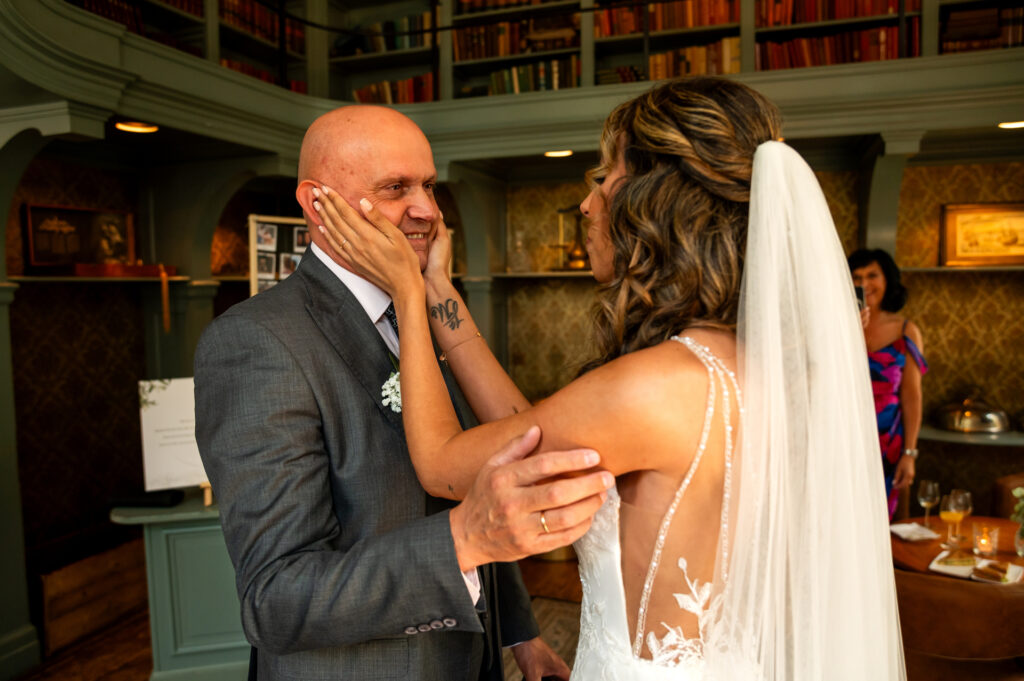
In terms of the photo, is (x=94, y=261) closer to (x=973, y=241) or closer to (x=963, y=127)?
(x=963, y=127)

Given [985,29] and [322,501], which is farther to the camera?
[985,29]

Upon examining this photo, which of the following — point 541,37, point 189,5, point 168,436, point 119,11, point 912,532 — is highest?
point 189,5

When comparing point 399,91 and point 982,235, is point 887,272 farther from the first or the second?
point 399,91

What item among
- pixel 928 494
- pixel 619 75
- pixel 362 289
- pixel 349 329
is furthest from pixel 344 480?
pixel 619 75

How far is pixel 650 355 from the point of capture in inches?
39.2

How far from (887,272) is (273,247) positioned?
3417mm

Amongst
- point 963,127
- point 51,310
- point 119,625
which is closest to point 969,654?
point 963,127

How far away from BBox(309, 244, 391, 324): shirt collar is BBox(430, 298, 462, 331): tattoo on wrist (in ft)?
0.62

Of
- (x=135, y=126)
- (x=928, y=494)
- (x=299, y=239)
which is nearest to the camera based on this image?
(x=928, y=494)

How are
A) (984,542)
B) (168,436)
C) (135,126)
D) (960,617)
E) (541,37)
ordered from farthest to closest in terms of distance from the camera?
(541,37) < (135,126) < (168,436) < (984,542) < (960,617)

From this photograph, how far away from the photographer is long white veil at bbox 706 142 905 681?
109cm

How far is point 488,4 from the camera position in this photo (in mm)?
5543

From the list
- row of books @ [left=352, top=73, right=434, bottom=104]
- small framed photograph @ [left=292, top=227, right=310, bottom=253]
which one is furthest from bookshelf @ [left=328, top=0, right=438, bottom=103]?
small framed photograph @ [left=292, top=227, right=310, bottom=253]

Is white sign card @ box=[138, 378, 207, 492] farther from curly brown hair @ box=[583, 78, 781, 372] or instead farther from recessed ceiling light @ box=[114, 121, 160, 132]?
curly brown hair @ box=[583, 78, 781, 372]
